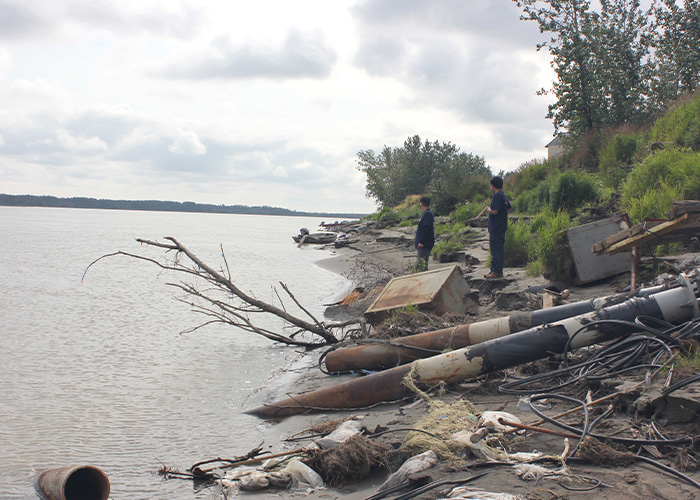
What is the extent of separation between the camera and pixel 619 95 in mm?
20859

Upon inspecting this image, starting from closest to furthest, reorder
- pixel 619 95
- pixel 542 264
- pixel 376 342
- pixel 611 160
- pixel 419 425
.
→ 1. pixel 419 425
2. pixel 376 342
3. pixel 542 264
4. pixel 611 160
5. pixel 619 95

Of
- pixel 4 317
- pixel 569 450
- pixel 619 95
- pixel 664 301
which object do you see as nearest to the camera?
pixel 569 450

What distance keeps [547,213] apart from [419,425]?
36.4 ft

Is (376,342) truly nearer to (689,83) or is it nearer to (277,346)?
(277,346)

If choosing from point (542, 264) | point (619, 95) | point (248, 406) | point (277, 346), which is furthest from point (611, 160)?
point (248, 406)

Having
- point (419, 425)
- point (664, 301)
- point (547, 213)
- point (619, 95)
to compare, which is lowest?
point (419, 425)

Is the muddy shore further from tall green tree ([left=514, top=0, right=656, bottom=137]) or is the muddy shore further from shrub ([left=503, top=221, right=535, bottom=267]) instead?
tall green tree ([left=514, top=0, right=656, bottom=137])

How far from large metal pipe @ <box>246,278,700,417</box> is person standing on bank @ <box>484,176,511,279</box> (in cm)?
484

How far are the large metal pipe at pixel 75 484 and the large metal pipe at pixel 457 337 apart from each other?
3.14 meters

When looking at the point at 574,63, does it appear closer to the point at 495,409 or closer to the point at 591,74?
the point at 591,74

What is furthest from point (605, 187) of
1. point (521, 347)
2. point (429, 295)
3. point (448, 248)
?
point (521, 347)

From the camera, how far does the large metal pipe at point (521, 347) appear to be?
5.14 metres

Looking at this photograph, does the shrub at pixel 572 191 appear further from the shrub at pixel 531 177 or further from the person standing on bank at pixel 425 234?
the shrub at pixel 531 177

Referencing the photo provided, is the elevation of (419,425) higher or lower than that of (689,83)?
lower
